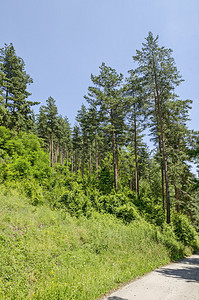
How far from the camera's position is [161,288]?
261 inches

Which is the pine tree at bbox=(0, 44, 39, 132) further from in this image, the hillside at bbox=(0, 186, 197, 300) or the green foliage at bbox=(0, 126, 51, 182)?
the hillside at bbox=(0, 186, 197, 300)

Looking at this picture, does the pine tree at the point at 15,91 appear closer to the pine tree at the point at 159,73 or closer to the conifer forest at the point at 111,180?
the conifer forest at the point at 111,180

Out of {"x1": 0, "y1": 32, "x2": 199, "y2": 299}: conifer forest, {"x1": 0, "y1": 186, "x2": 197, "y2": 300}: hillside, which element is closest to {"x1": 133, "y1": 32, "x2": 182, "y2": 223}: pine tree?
{"x1": 0, "y1": 32, "x2": 199, "y2": 299}: conifer forest

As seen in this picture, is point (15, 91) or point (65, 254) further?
point (15, 91)

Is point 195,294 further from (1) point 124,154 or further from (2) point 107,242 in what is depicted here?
(1) point 124,154

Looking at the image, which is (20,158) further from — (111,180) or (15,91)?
(111,180)

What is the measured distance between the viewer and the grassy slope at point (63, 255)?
5641 mm

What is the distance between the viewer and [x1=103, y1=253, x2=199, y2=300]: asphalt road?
5863mm

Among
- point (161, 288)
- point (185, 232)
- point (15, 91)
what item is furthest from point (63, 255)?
point (15, 91)

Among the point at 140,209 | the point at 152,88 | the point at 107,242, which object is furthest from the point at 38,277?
the point at 152,88

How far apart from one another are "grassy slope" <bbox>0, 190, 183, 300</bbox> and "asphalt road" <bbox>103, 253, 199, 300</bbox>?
0.50 meters

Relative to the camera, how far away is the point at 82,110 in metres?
37.0

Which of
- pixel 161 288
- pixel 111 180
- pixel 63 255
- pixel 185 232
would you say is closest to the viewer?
pixel 161 288

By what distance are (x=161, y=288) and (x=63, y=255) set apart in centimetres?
410
